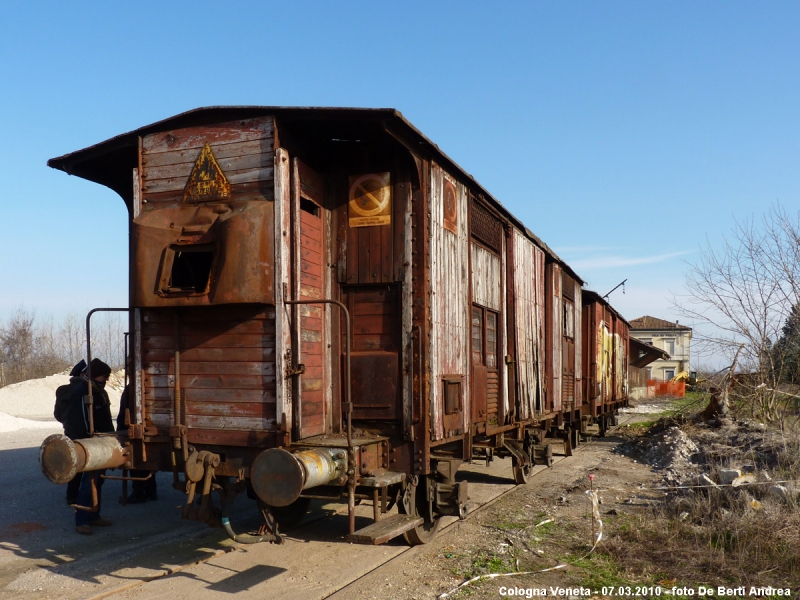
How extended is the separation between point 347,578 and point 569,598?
1855mm

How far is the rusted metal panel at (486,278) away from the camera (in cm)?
861

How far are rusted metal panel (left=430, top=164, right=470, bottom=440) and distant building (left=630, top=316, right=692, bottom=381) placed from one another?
6548 centimetres

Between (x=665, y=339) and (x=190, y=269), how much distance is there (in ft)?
231

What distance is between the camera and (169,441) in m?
6.32

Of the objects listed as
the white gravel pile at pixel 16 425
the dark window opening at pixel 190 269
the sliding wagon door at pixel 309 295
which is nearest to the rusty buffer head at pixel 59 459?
the dark window opening at pixel 190 269

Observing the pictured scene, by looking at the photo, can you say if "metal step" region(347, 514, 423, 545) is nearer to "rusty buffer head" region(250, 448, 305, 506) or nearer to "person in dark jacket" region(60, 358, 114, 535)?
"rusty buffer head" region(250, 448, 305, 506)

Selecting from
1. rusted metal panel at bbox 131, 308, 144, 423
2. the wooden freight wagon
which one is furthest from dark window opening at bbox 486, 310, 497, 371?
the wooden freight wagon

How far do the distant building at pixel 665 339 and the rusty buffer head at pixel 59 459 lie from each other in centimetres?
6885

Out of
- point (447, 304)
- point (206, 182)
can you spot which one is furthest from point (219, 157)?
point (447, 304)

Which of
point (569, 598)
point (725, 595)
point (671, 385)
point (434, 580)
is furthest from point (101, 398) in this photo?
point (671, 385)

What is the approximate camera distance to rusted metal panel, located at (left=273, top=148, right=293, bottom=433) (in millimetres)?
5883

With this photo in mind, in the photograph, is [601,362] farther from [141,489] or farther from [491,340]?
[141,489]

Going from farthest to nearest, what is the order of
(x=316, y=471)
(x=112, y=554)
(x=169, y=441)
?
(x=112, y=554)
(x=169, y=441)
(x=316, y=471)

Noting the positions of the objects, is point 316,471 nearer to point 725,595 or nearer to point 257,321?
point 257,321
